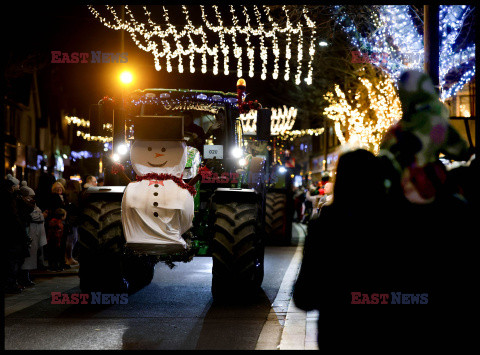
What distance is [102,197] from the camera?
8.52 m

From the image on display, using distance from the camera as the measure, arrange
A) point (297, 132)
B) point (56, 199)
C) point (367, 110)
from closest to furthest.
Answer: point (56, 199), point (297, 132), point (367, 110)

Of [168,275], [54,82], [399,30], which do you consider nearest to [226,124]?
[168,275]

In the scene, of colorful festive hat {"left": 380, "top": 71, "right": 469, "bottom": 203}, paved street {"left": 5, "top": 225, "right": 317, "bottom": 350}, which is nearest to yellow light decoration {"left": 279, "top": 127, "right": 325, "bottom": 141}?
paved street {"left": 5, "top": 225, "right": 317, "bottom": 350}

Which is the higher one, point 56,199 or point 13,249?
point 56,199

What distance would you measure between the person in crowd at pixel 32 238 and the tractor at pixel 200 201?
1.48 m

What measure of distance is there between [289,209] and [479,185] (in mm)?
15315

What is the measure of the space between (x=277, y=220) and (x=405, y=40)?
21.9ft

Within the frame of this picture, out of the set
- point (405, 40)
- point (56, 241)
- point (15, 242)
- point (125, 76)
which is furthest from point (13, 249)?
point (405, 40)

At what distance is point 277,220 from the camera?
1780 cm

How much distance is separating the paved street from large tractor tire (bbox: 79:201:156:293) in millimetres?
385

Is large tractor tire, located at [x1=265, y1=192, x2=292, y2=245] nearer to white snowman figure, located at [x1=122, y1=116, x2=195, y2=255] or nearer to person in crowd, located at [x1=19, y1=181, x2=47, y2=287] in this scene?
person in crowd, located at [x1=19, y1=181, x2=47, y2=287]

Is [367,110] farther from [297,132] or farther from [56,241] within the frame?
[56,241]

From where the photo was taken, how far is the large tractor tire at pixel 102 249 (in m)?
8.23

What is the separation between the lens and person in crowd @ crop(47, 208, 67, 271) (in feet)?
40.6
